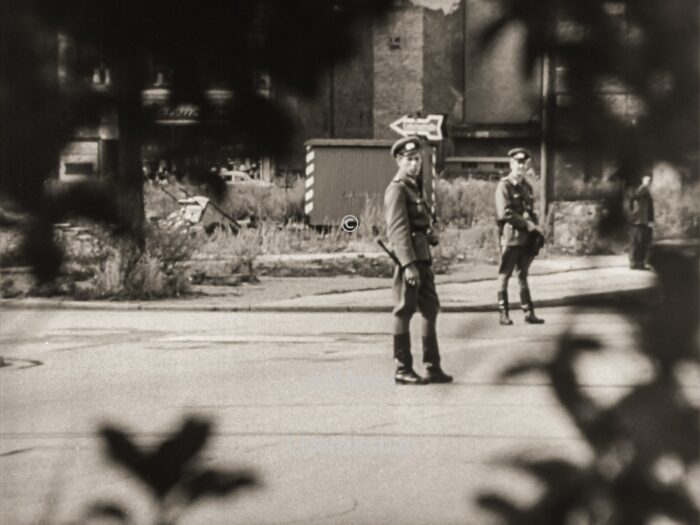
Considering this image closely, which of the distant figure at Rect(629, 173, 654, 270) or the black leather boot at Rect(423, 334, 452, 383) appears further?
the black leather boot at Rect(423, 334, 452, 383)

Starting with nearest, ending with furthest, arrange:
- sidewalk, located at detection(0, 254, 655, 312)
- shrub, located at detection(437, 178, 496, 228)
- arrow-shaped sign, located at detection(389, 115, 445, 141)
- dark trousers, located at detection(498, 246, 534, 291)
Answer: dark trousers, located at detection(498, 246, 534, 291) < sidewalk, located at detection(0, 254, 655, 312) < arrow-shaped sign, located at detection(389, 115, 445, 141) < shrub, located at detection(437, 178, 496, 228)

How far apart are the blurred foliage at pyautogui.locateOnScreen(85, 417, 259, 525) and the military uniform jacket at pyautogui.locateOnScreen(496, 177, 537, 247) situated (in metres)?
12.1

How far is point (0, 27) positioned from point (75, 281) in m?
0.45

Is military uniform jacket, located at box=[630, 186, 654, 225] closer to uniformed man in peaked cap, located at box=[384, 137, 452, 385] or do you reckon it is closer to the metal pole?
the metal pole

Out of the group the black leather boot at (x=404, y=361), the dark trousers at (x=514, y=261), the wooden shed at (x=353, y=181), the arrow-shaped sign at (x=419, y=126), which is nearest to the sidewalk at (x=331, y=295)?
the dark trousers at (x=514, y=261)

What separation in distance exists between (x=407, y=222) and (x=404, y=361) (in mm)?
931

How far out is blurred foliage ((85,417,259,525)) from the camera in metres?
2.20

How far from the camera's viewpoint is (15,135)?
6.50 feet

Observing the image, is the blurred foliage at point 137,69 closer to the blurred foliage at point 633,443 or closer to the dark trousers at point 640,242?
the dark trousers at point 640,242

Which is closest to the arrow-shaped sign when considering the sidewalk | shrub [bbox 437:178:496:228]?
the sidewalk

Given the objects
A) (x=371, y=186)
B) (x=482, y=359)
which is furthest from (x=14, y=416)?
(x=371, y=186)

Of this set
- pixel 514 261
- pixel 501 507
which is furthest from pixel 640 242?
pixel 514 261

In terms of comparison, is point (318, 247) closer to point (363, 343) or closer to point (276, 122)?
point (363, 343)

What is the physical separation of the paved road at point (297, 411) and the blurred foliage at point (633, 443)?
0.08 ft
